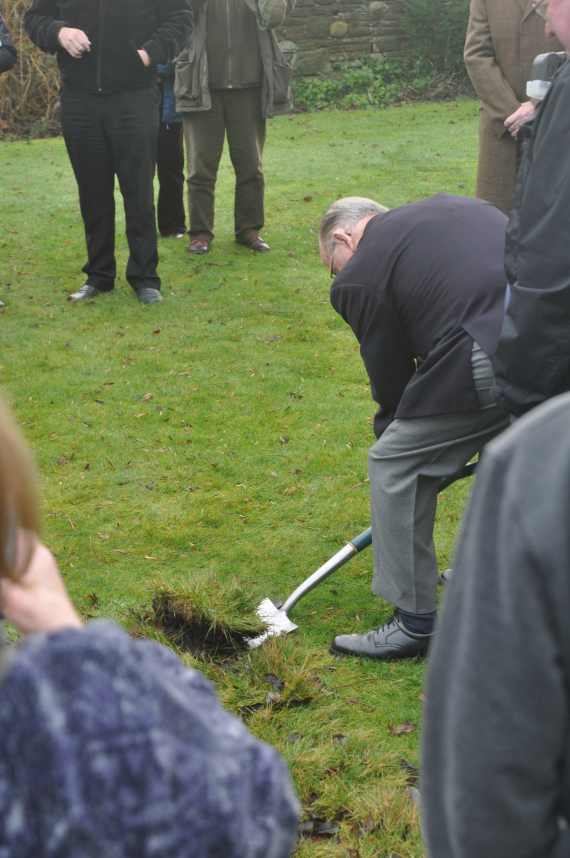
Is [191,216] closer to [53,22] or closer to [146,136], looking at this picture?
[146,136]

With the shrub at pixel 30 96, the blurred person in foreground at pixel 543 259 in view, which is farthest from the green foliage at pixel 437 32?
the blurred person in foreground at pixel 543 259

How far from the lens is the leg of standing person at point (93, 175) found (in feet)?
23.2

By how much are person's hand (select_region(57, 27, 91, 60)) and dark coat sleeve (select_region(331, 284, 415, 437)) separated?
3901 mm

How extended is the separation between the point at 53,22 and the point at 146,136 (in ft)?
2.92

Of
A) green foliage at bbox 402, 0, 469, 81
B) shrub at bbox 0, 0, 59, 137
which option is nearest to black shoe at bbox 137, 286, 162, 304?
shrub at bbox 0, 0, 59, 137

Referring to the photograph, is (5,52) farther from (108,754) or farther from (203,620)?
(108,754)

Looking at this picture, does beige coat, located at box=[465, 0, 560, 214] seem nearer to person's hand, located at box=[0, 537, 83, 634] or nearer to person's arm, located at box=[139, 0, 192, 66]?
person's arm, located at box=[139, 0, 192, 66]

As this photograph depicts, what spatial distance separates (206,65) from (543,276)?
19.0 feet

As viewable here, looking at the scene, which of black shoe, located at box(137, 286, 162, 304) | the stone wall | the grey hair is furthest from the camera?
the stone wall

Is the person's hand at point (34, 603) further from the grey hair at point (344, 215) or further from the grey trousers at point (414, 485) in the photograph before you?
the grey hair at point (344, 215)

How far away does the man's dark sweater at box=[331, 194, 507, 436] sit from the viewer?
351cm

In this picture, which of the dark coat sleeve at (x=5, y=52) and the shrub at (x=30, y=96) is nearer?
the dark coat sleeve at (x=5, y=52)

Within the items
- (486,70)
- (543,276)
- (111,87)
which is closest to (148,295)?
(111,87)

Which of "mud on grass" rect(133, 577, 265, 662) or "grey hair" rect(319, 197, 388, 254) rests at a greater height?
"grey hair" rect(319, 197, 388, 254)
